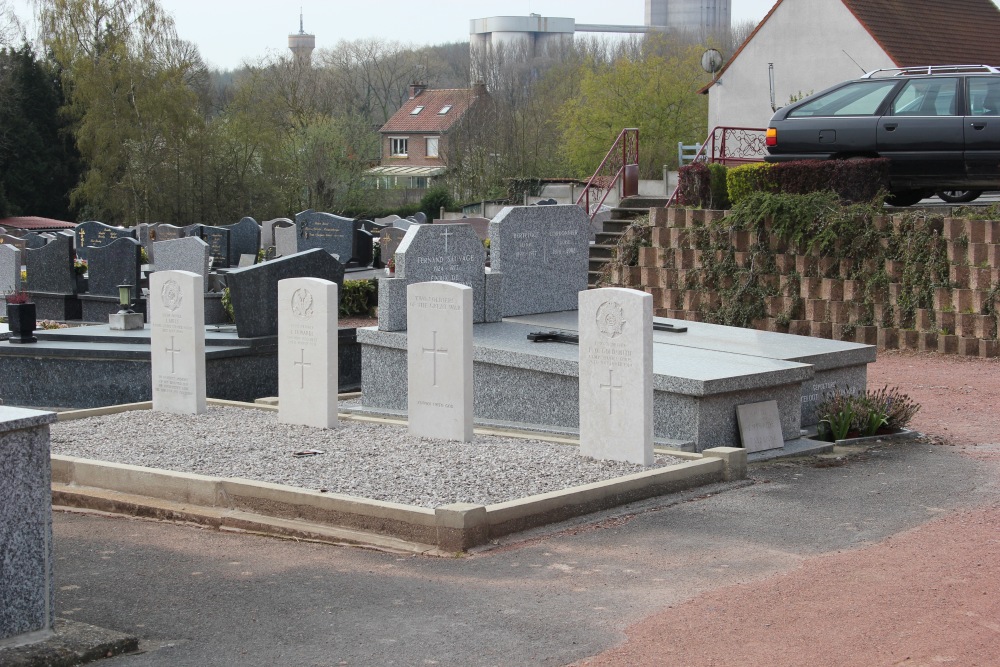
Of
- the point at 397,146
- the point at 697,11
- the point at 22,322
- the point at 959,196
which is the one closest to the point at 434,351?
the point at 22,322

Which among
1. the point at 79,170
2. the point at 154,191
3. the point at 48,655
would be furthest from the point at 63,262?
the point at 79,170

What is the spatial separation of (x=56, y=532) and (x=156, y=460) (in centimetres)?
145

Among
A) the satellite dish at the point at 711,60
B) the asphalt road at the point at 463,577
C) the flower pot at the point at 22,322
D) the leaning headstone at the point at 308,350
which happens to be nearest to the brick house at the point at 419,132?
the satellite dish at the point at 711,60

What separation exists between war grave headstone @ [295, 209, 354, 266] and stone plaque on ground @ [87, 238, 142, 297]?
5156mm

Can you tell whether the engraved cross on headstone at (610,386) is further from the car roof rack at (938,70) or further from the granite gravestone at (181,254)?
the granite gravestone at (181,254)

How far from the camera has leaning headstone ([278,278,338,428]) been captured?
10.0 meters

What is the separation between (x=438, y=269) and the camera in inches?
467

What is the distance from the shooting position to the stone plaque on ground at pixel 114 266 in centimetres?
1819

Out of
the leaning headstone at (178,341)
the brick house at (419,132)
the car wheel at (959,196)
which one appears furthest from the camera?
the brick house at (419,132)

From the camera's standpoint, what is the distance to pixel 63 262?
62.5ft

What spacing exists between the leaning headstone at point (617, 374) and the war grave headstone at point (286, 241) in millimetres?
15275

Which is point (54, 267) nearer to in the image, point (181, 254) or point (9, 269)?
point (9, 269)

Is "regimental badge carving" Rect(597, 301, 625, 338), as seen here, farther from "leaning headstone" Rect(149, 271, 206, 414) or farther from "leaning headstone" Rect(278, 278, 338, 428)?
"leaning headstone" Rect(149, 271, 206, 414)

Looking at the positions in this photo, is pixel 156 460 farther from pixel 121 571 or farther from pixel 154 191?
pixel 154 191
